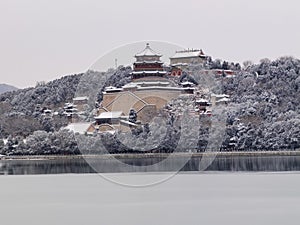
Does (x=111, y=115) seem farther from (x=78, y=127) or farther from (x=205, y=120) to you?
(x=205, y=120)

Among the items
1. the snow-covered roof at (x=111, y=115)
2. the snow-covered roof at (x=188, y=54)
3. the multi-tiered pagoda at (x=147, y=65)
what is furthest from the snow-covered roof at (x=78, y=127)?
the snow-covered roof at (x=188, y=54)

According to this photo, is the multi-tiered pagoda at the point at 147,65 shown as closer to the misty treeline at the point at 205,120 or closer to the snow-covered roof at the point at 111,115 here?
the misty treeline at the point at 205,120

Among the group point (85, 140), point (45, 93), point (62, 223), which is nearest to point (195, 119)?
point (85, 140)

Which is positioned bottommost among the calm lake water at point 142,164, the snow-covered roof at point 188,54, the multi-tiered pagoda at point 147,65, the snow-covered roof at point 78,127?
the calm lake water at point 142,164

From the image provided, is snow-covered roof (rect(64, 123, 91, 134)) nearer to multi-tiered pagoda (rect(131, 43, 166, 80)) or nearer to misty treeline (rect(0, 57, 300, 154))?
misty treeline (rect(0, 57, 300, 154))

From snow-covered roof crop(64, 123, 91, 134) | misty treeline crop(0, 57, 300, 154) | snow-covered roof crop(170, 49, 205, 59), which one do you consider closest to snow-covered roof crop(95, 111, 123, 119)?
snow-covered roof crop(64, 123, 91, 134)

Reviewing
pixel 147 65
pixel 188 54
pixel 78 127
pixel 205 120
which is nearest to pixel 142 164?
pixel 205 120

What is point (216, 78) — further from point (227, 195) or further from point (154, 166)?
point (227, 195)
